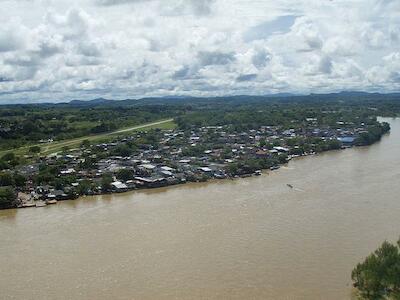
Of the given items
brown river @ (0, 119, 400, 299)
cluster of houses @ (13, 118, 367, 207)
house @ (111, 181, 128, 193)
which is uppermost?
cluster of houses @ (13, 118, 367, 207)

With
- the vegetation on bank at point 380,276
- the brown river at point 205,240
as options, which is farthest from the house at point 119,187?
the vegetation on bank at point 380,276

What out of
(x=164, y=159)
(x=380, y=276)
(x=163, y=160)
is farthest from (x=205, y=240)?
(x=164, y=159)

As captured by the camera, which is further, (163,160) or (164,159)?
(164,159)

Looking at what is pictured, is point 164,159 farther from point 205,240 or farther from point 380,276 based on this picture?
point 380,276

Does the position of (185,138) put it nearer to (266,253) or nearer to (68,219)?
(68,219)

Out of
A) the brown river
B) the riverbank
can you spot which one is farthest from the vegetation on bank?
the riverbank

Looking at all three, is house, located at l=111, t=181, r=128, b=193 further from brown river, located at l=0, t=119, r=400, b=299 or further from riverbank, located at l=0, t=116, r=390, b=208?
brown river, located at l=0, t=119, r=400, b=299

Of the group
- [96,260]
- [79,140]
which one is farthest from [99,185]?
[79,140]
